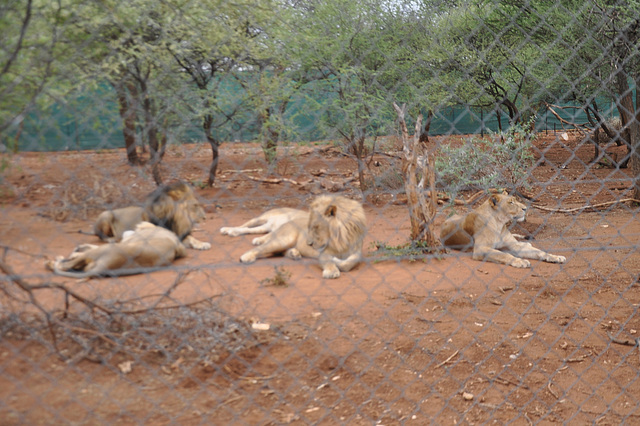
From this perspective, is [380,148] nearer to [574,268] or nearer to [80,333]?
[80,333]

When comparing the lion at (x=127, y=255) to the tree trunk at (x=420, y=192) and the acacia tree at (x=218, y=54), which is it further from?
the tree trunk at (x=420, y=192)

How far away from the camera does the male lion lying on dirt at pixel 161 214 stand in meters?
1.89

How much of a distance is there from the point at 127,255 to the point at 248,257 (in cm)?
49

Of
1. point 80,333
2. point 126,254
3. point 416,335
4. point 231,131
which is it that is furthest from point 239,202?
point 416,335

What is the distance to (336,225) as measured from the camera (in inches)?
147

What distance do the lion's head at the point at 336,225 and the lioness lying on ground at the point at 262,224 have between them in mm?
269

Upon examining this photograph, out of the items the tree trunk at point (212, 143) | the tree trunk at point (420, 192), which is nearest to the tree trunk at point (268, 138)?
the tree trunk at point (212, 143)

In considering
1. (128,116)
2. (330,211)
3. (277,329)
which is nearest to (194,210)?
(128,116)

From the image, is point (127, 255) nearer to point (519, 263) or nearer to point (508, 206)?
point (519, 263)

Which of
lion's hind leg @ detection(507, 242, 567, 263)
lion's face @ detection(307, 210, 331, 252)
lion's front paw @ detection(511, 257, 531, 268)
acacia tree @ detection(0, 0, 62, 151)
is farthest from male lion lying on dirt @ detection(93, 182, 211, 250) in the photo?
lion's hind leg @ detection(507, 242, 567, 263)

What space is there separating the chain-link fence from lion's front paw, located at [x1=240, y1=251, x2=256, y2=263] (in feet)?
0.07

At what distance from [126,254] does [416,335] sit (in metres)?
2.18

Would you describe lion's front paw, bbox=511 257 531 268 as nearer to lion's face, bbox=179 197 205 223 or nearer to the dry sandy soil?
the dry sandy soil

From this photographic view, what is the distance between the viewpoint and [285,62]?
214cm
